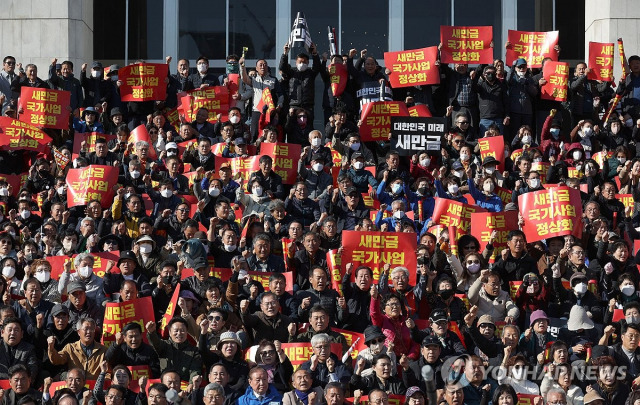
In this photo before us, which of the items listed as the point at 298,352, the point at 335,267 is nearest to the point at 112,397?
the point at 298,352

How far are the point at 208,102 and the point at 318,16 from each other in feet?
20.9

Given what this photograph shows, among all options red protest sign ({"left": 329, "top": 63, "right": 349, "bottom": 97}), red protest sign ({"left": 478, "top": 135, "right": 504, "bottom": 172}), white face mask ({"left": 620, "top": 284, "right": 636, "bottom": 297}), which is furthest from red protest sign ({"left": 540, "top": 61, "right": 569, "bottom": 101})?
white face mask ({"left": 620, "top": 284, "right": 636, "bottom": 297})

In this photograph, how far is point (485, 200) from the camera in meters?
18.3

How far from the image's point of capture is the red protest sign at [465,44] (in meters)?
22.1

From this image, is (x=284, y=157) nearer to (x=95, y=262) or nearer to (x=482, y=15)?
(x=95, y=262)

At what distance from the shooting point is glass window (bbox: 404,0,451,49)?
27297 millimetres

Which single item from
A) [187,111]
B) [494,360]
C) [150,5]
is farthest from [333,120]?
[150,5]

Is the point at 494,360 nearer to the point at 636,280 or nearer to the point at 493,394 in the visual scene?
the point at 493,394

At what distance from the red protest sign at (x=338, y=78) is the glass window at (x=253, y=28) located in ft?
19.8

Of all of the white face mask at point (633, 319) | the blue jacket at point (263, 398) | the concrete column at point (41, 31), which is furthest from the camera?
the concrete column at point (41, 31)

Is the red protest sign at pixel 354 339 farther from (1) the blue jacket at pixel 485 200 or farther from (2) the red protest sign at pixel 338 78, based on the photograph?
(2) the red protest sign at pixel 338 78

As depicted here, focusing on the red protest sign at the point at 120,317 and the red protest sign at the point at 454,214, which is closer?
the red protest sign at the point at 120,317

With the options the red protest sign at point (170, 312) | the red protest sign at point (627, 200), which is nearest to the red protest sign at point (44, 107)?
the red protest sign at point (170, 312)

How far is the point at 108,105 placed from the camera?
71.5ft
